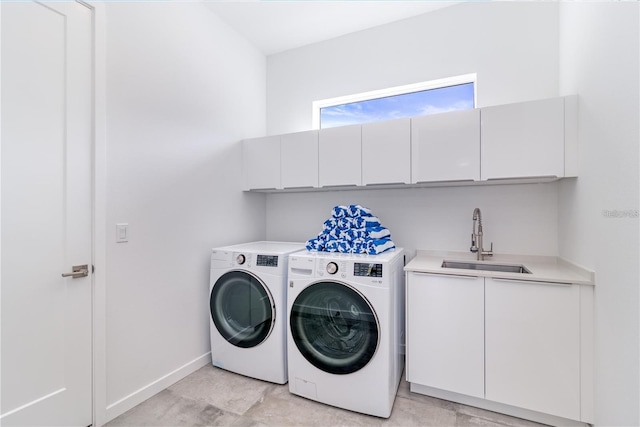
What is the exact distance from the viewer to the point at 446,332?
184 centimetres

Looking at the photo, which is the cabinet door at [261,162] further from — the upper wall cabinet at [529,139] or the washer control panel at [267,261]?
the upper wall cabinet at [529,139]

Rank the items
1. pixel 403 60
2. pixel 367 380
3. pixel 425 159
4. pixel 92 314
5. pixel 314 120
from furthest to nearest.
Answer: pixel 314 120 < pixel 403 60 < pixel 425 159 < pixel 367 380 < pixel 92 314

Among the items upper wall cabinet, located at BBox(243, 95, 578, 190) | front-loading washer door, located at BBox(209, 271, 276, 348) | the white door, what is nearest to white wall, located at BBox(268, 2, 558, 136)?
upper wall cabinet, located at BBox(243, 95, 578, 190)

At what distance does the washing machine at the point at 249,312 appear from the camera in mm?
2076

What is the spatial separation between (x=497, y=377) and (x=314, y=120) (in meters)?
2.58

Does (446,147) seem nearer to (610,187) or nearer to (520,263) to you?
(610,187)

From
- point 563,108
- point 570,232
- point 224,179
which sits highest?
point 563,108

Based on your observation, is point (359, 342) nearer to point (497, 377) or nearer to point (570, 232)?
point (497, 377)

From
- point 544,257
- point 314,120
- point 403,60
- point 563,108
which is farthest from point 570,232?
point 314,120

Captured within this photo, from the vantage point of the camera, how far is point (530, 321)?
166 centimetres

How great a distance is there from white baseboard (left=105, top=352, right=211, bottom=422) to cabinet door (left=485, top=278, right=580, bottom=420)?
2.08m

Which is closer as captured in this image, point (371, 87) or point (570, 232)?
point (570, 232)

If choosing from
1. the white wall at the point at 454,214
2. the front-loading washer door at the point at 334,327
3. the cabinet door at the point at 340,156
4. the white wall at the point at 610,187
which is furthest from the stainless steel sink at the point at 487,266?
the cabinet door at the point at 340,156

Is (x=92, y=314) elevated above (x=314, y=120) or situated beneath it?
situated beneath
